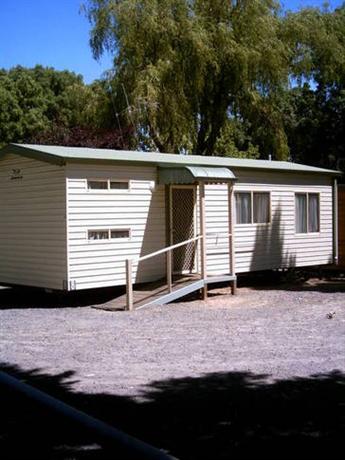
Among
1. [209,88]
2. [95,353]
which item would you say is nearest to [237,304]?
[95,353]

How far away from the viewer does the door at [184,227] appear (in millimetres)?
14852

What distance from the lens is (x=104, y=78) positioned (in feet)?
77.5

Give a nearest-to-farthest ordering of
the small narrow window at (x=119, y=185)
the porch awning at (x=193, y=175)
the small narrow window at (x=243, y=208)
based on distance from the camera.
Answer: the small narrow window at (x=119, y=185), the porch awning at (x=193, y=175), the small narrow window at (x=243, y=208)

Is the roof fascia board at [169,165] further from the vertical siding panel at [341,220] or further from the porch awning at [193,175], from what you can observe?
the vertical siding panel at [341,220]

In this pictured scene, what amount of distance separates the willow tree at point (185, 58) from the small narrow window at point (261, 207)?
23.0ft

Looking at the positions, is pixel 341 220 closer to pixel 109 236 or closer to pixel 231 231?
pixel 231 231

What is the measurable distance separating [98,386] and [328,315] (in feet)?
18.8

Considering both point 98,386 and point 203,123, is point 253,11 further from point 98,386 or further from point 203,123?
point 98,386

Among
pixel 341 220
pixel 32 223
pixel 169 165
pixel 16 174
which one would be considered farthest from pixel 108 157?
pixel 341 220

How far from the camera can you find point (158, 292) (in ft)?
43.0

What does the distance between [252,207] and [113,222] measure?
171 inches

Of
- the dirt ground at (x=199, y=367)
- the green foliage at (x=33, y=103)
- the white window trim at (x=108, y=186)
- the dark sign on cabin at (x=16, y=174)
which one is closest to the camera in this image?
the dirt ground at (x=199, y=367)

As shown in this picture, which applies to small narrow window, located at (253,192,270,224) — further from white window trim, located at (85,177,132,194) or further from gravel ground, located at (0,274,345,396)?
white window trim, located at (85,177,132,194)

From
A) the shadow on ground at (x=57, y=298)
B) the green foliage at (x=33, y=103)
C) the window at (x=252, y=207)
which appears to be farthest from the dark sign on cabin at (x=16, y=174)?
the green foliage at (x=33, y=103)
